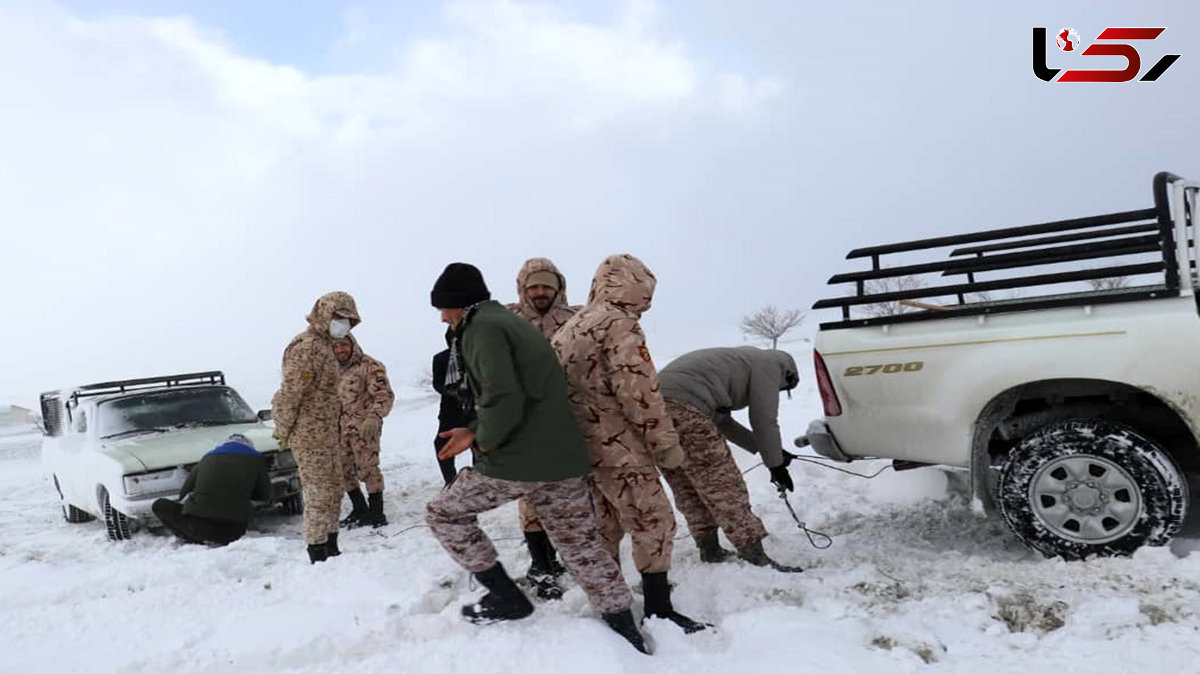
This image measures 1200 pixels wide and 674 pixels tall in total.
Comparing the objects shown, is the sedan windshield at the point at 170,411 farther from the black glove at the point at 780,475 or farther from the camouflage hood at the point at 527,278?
the black glove at the point at 780,475

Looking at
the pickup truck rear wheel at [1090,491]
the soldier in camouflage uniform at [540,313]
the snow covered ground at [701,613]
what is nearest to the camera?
the snow covered ground at [701,613]

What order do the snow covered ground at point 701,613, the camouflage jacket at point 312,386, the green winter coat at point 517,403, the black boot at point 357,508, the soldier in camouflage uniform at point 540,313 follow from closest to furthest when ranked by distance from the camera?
the snow covered ground at point 701,613 < the green winter coat at point 517,403 < the soldier in camouflage uniform at point 540,313 < the camouflage jacket at point 312,386 < the black boot at point 357,508

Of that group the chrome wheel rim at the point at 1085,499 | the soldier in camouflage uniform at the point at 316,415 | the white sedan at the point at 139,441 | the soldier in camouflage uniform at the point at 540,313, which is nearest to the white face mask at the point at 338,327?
the soldier in camouflage uniform at the point at 316,415

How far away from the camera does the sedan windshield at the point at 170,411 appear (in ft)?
25.1

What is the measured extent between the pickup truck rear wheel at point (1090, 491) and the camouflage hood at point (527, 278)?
2.57 meters

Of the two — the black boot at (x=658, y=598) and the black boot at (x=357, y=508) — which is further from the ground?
the black boot at (x=658, y=598)

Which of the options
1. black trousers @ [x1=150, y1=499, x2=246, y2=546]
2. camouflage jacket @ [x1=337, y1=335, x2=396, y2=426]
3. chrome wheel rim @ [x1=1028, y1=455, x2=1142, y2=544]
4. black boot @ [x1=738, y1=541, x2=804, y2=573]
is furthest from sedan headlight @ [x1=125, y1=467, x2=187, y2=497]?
chrome wheel rim @ [x1=1028, y1=455, x2=1142, y2=544]

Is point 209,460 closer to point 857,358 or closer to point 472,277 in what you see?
point 472,277

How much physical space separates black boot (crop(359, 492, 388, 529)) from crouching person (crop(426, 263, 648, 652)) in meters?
3.53

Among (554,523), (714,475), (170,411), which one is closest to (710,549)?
(714,475)

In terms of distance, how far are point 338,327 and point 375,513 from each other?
197 centimetres

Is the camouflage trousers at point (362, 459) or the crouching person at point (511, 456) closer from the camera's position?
the crouching person at point (511, 456)

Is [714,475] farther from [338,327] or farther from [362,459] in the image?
[362,459]

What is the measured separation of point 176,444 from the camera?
7.12 meters
